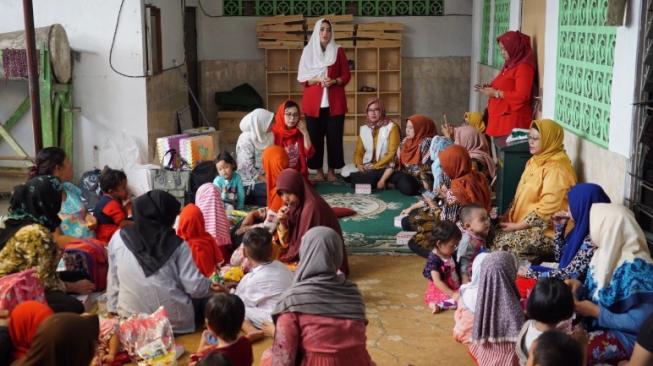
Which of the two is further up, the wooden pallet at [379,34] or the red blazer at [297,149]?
the wooden pallet at [379,34]

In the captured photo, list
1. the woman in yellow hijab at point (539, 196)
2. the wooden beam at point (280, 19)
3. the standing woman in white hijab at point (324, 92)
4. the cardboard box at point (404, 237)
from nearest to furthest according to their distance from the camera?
the woman in yellow hijab at point (539, 196)
the cardboard box at point (404, 237)
the standing woman in white hijab at point (324, 92)
the wooden beam at point (280, 19)

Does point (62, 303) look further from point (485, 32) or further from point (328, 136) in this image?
point (485, 32)

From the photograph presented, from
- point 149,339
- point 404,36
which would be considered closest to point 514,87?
point 404,36

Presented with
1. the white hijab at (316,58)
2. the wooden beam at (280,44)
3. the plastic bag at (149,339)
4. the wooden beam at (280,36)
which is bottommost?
the plastic bag at (149,339)

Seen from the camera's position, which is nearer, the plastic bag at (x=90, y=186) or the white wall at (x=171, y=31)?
the plastic bag at (x=90, y=186)

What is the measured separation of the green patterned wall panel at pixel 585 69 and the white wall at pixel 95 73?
392 centimetres

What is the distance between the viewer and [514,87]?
23.8ft

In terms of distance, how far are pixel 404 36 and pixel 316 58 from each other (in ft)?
8.89

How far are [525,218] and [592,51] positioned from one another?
4.04 ft

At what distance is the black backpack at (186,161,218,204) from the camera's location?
7008mm

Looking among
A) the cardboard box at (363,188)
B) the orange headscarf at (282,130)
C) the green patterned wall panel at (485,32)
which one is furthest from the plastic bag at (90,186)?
the green patterned wall panel at (485,32)

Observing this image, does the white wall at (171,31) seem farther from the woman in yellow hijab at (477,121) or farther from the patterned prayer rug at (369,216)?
the woman in yellow hijab at (477,121)

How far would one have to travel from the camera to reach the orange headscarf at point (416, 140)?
7.67m

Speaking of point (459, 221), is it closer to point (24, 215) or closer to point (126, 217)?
point (126, 217)
